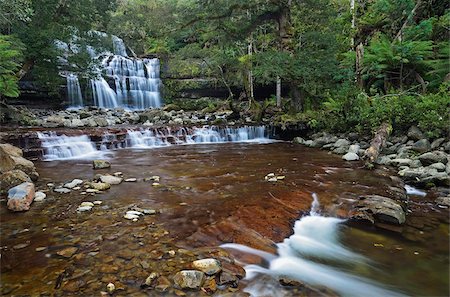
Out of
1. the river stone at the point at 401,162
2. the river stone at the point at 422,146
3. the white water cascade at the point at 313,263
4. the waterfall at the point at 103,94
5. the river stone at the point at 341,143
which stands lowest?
the white water cascade at the point at 313,263

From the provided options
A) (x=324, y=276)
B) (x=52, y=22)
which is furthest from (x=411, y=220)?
(x=52, y=22)

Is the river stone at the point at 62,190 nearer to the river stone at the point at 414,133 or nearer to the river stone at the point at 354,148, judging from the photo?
the river stone at the point at 354,148

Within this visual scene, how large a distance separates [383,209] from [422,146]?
14.3ft

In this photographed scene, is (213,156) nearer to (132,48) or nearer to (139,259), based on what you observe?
(139,259)

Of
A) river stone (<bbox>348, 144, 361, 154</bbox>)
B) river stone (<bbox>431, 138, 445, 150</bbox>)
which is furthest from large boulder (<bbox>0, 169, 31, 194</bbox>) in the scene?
river stone (<bbox>431, 138, 445, 150</bbox>)

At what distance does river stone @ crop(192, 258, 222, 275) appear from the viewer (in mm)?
2805

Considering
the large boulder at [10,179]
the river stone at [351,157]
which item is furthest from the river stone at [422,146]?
the large boulder at [10,179]

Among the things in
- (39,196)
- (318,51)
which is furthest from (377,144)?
(39,196)

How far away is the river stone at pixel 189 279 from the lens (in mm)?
2605

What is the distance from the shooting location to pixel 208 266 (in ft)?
9.37

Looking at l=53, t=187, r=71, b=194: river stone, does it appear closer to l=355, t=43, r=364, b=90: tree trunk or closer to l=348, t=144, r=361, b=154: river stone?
l=348, t=144, r=361, b=154: river stone

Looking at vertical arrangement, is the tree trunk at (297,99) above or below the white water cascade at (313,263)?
above

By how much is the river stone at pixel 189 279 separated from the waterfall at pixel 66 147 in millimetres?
7234

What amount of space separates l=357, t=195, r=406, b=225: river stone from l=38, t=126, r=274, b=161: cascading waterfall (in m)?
7.40
